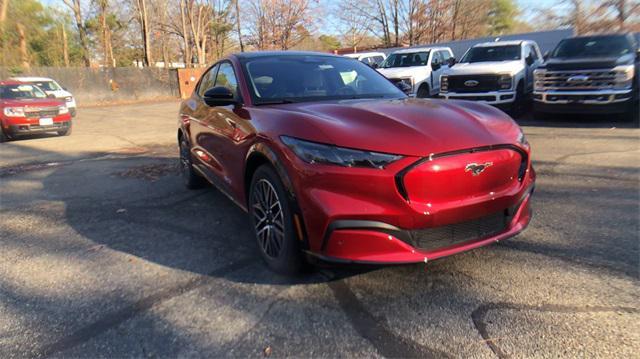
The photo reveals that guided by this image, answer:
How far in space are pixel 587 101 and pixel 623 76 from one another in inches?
31.3

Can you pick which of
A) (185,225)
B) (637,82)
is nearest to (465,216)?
(185,225)

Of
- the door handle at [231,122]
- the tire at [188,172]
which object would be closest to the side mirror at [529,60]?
the tire at [188,172]

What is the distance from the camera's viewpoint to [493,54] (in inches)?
477

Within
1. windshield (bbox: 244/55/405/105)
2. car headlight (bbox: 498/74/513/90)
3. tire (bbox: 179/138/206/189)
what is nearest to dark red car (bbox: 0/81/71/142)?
tire (bbox: 179/138/206/189)

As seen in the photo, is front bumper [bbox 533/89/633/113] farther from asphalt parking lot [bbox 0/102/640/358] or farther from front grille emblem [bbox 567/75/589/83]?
asphalt parking lot [bbox 0/102/640/358]

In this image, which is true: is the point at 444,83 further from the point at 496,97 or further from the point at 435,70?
the point at 435,70

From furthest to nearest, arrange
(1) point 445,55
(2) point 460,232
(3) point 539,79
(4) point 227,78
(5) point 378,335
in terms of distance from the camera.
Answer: (1) point 445,55
(3) point 539,79
(4) point 227,78
(2) point 460,232
(5) point 378,335

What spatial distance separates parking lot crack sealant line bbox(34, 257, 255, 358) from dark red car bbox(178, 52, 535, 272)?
14.7 inches

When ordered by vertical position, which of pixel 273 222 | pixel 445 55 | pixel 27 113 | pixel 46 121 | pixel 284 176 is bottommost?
pixel 273 222

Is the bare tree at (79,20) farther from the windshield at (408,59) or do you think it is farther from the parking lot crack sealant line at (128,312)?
the parking lot crack sealant line at (128,312)

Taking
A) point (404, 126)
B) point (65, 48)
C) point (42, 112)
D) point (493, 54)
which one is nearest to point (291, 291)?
point (404, 126)

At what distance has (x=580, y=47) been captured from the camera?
1062 cm

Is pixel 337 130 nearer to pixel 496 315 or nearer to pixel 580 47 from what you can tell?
pixel 496 315

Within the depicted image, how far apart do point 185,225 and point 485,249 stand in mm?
2839
